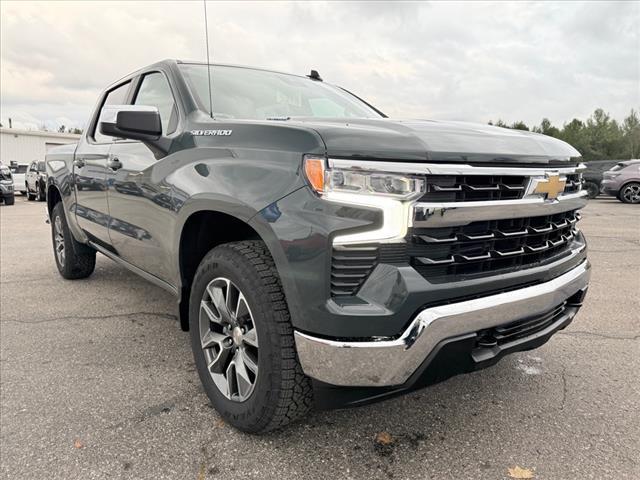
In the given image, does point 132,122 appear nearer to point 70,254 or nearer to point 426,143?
point 426,143

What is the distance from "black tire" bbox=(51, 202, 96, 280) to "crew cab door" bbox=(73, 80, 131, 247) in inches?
28.1

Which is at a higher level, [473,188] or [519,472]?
A: [473,188]

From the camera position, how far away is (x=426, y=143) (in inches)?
74.2

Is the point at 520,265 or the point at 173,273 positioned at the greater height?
the point at 520,265

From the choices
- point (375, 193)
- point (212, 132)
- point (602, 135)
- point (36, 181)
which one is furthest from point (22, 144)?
point (602, 135)

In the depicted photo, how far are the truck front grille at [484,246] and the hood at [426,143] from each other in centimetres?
27

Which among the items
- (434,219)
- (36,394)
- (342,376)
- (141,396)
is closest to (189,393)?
(141,396)

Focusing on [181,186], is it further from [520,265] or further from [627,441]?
[627,441]

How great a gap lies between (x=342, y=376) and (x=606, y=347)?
2450 mm

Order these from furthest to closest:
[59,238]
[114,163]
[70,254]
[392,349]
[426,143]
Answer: [59,238], [70,254], [114,163], [426,143], [392,349]

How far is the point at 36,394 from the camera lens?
8.96ft

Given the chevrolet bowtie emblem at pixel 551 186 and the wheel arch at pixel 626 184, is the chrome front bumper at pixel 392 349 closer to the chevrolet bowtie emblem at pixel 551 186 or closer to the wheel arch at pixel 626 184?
the chevrolet bowtie emblem at pixel 551 186

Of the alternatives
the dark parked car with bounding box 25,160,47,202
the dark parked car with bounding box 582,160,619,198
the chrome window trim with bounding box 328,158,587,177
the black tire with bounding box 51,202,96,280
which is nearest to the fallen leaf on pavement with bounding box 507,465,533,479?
the chrome window trim with bounding box 328,158,587,177

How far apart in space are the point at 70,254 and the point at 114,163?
6.82ft
